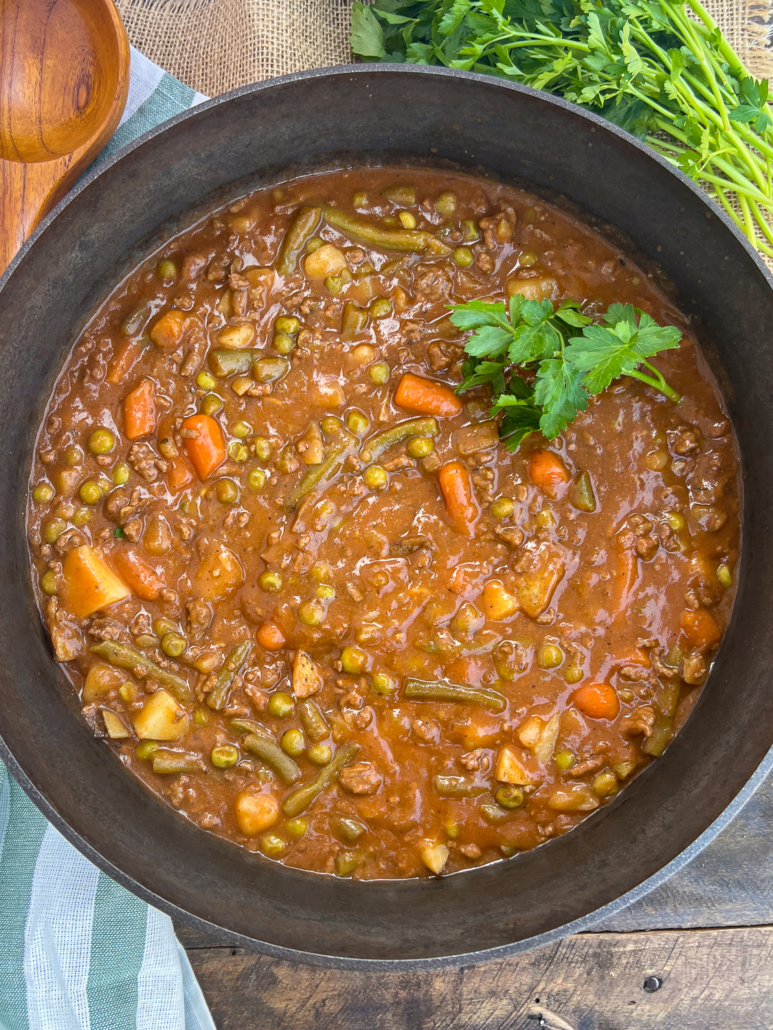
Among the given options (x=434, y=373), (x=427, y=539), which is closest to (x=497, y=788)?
(x=427, y=539)

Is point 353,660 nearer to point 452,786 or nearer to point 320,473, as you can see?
point 452,786

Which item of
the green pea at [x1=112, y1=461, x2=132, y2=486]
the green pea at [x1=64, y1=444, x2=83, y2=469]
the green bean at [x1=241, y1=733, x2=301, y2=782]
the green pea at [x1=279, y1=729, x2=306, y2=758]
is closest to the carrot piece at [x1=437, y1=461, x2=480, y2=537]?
the green pea at [x1=279, y1=729, x2=306, y2=758]

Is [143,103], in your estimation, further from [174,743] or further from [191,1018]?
[191,1018]

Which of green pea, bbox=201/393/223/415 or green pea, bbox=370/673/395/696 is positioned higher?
green pea, bbox=201/393/223/415

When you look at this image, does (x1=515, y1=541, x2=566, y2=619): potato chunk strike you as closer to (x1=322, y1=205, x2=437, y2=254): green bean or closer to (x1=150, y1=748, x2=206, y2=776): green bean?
(x1=322, y1=205, x2=437, y2=254): green bean

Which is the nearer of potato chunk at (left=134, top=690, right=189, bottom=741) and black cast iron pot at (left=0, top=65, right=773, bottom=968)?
black cast iron pot at (left=0, top=65, right=773, bottom=968)

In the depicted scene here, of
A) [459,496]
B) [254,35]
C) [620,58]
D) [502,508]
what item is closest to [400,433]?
[459,496]
